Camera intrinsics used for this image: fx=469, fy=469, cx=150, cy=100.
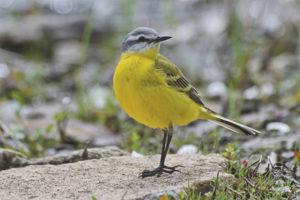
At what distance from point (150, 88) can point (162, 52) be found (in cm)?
651

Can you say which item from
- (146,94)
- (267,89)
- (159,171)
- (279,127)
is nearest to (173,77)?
(146,94)

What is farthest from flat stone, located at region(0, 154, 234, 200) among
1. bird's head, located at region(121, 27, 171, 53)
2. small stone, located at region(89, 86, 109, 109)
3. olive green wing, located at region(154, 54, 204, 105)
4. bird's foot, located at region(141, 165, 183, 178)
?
small stone, located at region(89, 86, 109, 109)

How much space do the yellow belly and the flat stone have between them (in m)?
0.56

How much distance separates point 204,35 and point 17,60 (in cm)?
522

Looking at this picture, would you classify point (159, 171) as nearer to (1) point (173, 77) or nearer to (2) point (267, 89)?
(1) point (173, 77)

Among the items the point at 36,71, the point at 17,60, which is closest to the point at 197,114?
the point at 36,71

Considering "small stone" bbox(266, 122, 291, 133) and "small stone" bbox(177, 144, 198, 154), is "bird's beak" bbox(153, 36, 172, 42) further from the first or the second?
"small stone" bbox(266, 122, 291, 133)

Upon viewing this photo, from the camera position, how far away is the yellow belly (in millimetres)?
4543

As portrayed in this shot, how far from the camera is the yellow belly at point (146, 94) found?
14.9ft

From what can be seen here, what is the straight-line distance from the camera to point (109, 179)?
4582 millimetres

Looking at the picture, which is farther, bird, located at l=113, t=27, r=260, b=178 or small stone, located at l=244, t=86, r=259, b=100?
small stone, located at l=244, t=86, r=259, b=100

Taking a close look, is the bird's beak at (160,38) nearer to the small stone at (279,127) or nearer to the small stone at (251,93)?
the small stone at (279,127)

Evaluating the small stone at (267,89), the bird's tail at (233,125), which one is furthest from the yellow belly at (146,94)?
the small stone at (267,89)

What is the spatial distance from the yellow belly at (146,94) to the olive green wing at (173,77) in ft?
0.32
